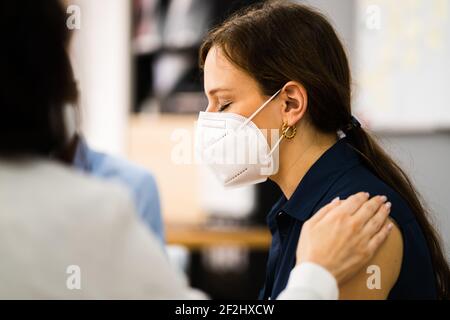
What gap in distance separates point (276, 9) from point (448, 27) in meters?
0.61

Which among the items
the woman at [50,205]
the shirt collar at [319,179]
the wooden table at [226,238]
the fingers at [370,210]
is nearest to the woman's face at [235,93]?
the shirt collar at [319,179]

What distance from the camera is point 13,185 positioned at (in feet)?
2.19

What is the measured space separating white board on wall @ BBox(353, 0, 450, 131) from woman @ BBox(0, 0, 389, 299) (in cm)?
85

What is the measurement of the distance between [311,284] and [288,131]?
1.19 feet

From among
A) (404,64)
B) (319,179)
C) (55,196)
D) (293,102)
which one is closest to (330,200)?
(319,179)

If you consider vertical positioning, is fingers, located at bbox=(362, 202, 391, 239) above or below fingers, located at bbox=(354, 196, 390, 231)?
below

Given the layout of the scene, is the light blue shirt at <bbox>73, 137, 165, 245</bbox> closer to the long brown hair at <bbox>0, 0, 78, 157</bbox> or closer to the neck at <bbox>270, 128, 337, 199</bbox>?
the neck at <bbox>270, 128, 337, 199</bbox>

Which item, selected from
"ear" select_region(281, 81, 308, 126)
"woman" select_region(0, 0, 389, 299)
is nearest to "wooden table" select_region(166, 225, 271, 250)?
"ear" select_region(281, 81, 308, 126)

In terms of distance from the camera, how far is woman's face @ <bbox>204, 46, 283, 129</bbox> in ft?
3.74

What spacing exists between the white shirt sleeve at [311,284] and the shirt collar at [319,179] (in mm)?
212

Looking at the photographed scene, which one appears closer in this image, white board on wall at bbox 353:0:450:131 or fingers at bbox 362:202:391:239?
fingers at bbox 362:202:391:239

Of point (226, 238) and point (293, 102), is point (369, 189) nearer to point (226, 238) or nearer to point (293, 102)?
point (293, 102)
